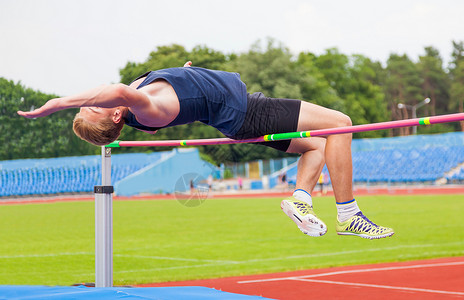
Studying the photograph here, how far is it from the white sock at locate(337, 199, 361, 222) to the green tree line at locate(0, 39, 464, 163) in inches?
83.1

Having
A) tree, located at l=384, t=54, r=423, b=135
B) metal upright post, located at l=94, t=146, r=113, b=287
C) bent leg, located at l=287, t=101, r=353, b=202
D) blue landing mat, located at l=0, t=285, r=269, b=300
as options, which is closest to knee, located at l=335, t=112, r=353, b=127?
bent leg, located at l=287, t=101, r=353, b=202

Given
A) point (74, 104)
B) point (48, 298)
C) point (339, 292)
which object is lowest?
point (339, 292)

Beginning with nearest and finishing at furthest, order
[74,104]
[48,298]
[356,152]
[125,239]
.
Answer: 1. [74,104]
2. [48,298]
3. [125,239]
4. [356,152]

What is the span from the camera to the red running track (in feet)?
18.3

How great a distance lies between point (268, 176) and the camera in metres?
28.1

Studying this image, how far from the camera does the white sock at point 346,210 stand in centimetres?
341

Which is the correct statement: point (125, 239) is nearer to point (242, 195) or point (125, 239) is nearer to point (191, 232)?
point (191, 232)

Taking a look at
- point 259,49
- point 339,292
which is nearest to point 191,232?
point 339,292

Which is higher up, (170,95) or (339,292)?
(170,95)

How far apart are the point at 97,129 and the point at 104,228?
183 cm

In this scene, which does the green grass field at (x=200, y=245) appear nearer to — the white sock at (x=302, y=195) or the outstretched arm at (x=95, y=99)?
the white sock at (x=302, y=195)

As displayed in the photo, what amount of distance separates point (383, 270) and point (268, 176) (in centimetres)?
2096

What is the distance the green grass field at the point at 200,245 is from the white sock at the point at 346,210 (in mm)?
3779

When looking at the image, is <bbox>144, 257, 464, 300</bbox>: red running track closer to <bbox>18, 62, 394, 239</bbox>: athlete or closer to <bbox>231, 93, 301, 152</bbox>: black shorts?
<bbox>18, 62, 394, 239</bbox>: athlete
